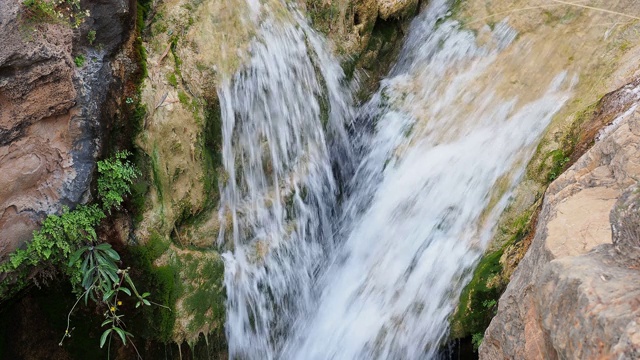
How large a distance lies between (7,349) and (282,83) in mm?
3220

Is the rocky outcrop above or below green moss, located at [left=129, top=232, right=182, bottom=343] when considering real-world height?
above

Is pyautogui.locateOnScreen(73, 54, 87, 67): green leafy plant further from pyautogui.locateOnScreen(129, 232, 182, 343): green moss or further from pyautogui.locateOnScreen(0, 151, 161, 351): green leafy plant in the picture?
pyautogui.locateOnScreen(129, 232, 182, 343): green moss

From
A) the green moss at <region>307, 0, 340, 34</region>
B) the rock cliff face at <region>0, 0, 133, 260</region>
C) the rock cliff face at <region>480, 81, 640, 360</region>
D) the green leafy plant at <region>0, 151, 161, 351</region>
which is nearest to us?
the rock cliff face at <region>480, 81, 640, 360</region>

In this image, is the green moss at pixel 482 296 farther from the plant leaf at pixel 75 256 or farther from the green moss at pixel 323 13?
the green moss at pixel 323 13

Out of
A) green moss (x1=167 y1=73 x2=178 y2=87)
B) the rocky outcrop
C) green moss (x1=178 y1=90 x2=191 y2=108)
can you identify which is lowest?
the rocky outcrop

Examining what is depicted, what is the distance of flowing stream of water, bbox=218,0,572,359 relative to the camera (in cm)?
471

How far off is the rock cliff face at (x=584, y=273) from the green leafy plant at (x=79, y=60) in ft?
11.2

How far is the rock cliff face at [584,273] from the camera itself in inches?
83.4

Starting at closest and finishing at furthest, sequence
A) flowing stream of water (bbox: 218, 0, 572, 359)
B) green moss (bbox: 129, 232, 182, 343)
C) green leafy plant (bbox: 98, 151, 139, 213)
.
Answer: green leafy plant (bbox: 98, 151, 139, 213) → green moss (bbox: 129, 232, 182, 343) → flowing stream of water (bbox: 218, 0, 572, 359)

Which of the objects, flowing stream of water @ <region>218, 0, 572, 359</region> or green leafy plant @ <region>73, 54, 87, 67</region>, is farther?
flowing stream of water @ <region>218, 0, 572, 359</region>

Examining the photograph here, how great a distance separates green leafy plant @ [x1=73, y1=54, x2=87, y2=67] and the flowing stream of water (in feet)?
3.87

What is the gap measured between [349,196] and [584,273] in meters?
3.55

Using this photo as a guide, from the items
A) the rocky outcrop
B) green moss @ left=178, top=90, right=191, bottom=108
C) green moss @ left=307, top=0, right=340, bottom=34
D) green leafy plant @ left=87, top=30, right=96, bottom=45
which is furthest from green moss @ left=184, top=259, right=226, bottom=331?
the rocky outcrop

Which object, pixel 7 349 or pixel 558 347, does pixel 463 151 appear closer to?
pixel 558 347
